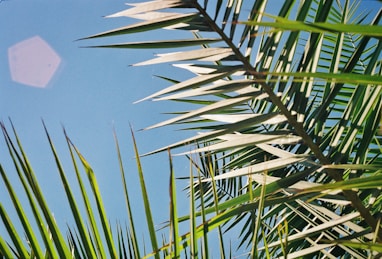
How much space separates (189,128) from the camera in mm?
1646

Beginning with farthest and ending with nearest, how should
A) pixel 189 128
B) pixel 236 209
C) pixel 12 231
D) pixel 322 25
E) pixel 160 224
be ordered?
pixel 189 128, pixel 160 224, pixel 236 209, pixel 12 231, pixel 322 25

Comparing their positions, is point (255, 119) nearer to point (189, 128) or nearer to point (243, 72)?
point (243, 72)

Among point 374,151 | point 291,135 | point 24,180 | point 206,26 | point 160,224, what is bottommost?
point 374,151

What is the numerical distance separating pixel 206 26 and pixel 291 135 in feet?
1.03

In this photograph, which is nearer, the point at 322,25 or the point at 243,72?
the point at 322,25

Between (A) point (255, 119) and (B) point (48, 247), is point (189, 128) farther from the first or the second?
(B) point (48, 247)

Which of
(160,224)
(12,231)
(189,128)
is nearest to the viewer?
(12,231)

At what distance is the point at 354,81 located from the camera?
21.0 inches

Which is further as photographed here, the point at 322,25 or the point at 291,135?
the point at 291,135

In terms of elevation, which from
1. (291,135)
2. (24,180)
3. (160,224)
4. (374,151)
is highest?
(24,180)

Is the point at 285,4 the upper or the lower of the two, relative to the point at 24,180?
upper

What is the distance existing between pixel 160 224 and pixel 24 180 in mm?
484

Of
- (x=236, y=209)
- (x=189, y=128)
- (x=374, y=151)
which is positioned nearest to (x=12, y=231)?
(x=236, y=209)

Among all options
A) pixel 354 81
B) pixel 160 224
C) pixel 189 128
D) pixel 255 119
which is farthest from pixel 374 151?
pixel 354 81
